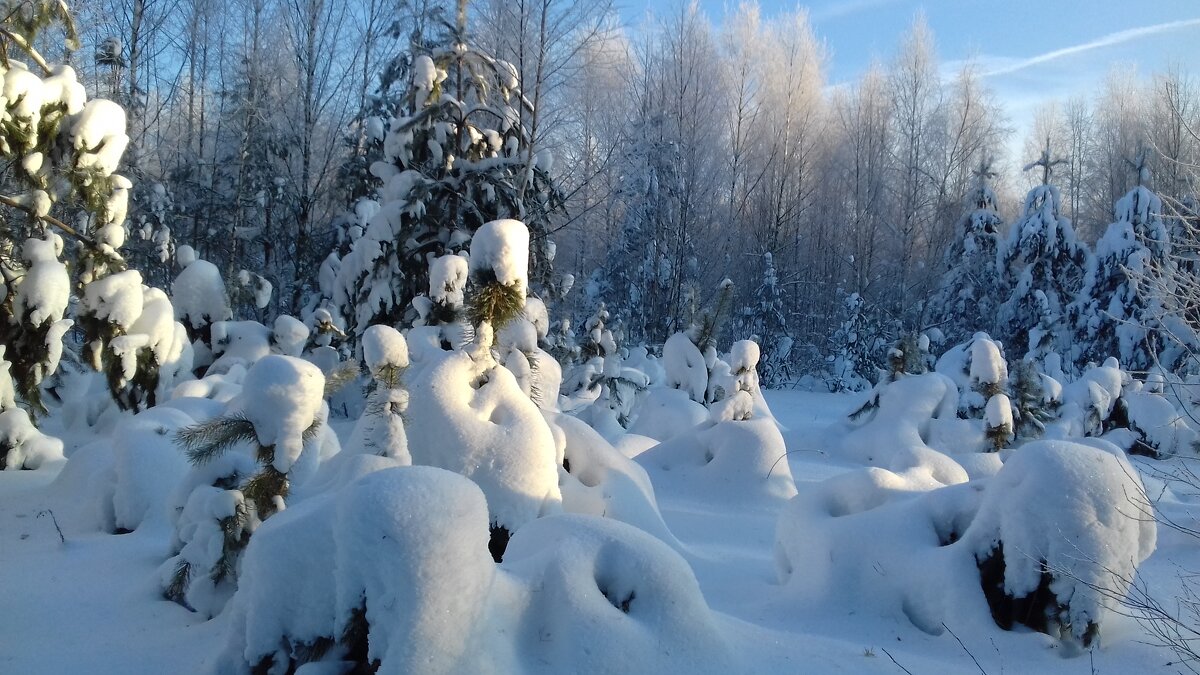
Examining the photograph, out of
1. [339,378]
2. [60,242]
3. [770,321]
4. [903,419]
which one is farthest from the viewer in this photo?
[770,321]

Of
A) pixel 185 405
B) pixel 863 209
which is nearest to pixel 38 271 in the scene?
pixel 185 405

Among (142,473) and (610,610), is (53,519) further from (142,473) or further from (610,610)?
(610,610)

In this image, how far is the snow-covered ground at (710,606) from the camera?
2959mm

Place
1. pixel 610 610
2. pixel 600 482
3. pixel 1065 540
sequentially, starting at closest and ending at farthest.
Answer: pixel 610 610 < pixel 1065 540 < pixel 600 482

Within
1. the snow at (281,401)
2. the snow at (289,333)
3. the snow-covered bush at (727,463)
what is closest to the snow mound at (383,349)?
the snow at (281,401)

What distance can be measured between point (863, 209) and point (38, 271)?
25.7 meters

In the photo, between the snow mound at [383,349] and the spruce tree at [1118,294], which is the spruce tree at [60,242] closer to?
the snow mound at [383,349]

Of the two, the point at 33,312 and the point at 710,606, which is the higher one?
the point at 33,312

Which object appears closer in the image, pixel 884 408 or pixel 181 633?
pixel 181 633

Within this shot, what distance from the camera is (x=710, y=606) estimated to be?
427 cm

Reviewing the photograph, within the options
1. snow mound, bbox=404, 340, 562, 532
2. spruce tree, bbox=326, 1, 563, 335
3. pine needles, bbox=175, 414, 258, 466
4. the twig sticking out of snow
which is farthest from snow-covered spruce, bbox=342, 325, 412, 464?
spruce tree, bbox=326, 1, 563, 335

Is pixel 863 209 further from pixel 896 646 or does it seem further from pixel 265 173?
pixel 896 646

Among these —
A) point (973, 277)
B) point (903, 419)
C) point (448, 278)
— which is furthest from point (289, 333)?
point (973, 277)

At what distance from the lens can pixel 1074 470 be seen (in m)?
3.85
